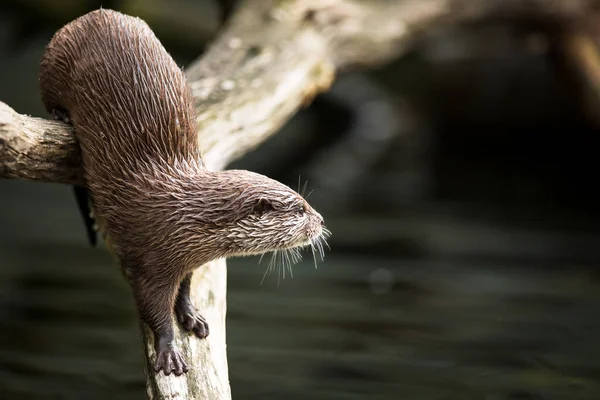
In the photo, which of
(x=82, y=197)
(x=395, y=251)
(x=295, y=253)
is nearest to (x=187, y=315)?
(x=82, y=197)

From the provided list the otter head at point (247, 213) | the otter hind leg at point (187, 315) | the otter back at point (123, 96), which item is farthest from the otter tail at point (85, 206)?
the otter head at point (247, 213)

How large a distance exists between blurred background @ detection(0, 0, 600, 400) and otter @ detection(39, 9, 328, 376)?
0.85 meters

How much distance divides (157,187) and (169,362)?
43cm

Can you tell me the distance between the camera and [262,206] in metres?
2.13

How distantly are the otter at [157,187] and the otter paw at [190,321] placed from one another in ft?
0.32

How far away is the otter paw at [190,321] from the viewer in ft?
7.70

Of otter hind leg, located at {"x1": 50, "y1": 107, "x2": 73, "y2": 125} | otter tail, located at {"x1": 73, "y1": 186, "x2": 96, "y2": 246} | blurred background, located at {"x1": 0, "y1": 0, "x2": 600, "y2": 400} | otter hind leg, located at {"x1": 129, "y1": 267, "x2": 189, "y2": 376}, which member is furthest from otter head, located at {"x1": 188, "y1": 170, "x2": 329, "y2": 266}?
blurred background, located at {"x1": 0, "y1": 0, "x2": 600, "y2": 400}

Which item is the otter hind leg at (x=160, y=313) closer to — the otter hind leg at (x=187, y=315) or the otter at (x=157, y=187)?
the otter at (x=157, y=187)

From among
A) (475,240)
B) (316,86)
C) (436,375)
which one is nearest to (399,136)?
(475,240)

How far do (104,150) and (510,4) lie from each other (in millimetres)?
3297

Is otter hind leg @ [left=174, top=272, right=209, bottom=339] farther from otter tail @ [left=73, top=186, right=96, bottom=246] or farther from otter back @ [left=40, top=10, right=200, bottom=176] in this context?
otter tail @ [left=73, top=186, right=96, bottom=246]

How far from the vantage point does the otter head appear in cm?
213

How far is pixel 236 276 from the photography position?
187 inches

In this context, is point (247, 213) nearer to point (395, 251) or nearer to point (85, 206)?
point (85, 206)
